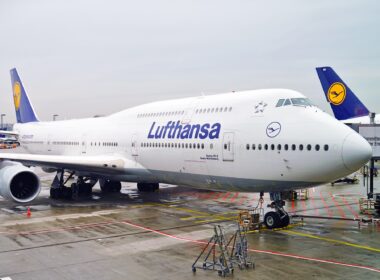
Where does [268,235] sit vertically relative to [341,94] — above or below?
below

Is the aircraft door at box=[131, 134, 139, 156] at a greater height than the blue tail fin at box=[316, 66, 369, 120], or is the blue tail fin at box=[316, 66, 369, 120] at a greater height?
the blue tail fin at box=[316, 66, 369, 120]

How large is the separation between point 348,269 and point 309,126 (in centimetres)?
513

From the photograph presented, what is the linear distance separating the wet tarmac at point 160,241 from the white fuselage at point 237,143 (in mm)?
1871

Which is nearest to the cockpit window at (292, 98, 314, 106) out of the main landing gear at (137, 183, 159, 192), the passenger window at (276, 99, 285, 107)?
the passenger window at (276, 99, 285, 107)

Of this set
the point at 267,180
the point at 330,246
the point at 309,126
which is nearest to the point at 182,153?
the point at 267,180

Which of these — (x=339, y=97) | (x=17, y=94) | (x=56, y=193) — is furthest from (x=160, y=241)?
(x=17, y=94)

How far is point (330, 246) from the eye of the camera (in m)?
12.8

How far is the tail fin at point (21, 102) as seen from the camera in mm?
34656

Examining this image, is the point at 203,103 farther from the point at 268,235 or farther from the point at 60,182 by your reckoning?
the point at 60,182

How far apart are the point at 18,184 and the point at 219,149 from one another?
9965mm

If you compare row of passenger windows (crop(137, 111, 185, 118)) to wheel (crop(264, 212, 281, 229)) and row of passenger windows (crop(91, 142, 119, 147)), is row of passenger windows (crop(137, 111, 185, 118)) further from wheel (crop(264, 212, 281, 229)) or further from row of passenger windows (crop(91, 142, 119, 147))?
wheel (crop(264, 212, 281, 229))

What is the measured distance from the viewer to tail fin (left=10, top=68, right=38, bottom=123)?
34.7 m

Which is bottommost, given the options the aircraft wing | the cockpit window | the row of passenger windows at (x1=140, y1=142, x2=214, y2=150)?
the aircraft wing

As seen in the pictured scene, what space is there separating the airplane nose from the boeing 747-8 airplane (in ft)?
0.10
